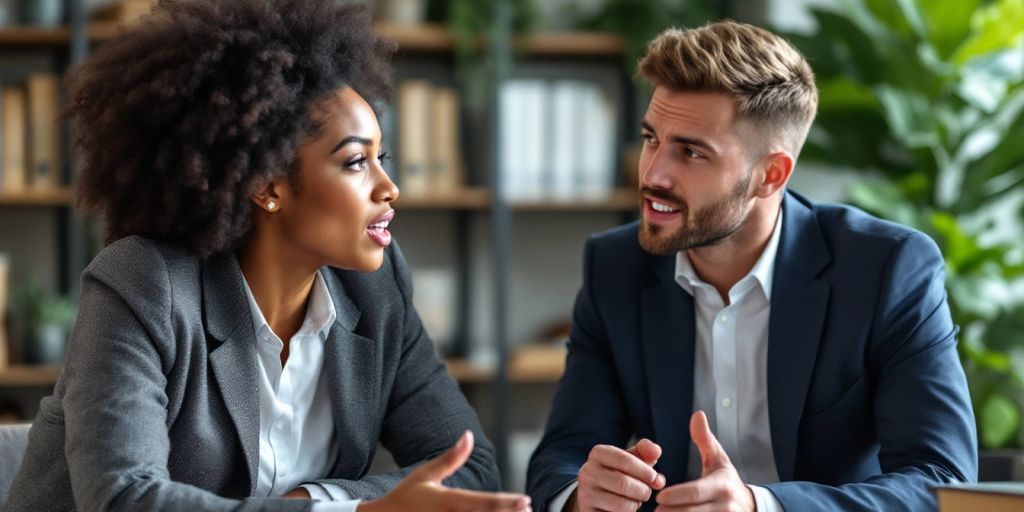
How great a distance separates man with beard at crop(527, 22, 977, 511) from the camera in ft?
5.64

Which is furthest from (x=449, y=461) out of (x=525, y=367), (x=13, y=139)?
(x=13, y=139)

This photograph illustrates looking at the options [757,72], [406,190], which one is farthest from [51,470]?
[406,190]

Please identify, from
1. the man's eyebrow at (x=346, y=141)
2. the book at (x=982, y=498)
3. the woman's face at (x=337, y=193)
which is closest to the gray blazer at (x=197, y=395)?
the woman's face at (x=337, y=193)

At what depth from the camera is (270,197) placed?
162 centimetres

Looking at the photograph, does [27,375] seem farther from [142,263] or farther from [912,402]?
[912,402]

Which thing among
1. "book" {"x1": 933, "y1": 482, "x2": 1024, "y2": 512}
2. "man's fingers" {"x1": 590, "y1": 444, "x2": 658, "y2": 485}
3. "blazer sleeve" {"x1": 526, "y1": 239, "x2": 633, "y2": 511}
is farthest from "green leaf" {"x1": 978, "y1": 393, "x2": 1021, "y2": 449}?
"book" {"x1": 933, "y1": 482, "x2": 1024, "y2": 512}

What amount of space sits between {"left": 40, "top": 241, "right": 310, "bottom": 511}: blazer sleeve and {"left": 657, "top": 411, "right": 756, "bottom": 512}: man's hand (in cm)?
44

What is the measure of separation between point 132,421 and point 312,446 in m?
0.35

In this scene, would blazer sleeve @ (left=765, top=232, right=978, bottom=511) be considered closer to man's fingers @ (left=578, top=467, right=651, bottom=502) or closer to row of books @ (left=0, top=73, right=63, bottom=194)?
man's fingers @ (left=578, top=467, right=651, bottom=502)

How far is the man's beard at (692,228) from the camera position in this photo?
182 centimetres

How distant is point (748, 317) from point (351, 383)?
62cm

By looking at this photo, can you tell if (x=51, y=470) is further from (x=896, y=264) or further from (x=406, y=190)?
(x=406, y=190)

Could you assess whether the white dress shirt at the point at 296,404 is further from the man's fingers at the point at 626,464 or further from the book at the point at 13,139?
the book at the point at 13,139

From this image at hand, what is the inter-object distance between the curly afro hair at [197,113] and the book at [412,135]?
1965mm
